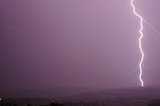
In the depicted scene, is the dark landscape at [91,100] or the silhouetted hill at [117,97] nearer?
the dark landscape at [91,100]

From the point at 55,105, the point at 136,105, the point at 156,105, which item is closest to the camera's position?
the point at 55,105

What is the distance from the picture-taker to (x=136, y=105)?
5741cm

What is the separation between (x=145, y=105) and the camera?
5662cm

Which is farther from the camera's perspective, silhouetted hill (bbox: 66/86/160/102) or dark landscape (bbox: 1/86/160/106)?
silhouetted hill (bbox: 66/86/160/102)

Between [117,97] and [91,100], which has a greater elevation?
[117,97]

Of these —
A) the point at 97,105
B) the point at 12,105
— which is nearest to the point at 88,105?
the point at 97,105

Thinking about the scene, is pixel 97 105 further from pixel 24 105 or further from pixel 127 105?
pixel 24 105

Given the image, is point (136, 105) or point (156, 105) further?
point (136, 105)

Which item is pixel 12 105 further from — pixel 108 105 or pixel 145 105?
pixel 145 105

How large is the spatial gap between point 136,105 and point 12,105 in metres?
15.0

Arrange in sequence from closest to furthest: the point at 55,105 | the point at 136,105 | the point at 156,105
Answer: the point at 55,105, the point at 156,105, the point at 136,105

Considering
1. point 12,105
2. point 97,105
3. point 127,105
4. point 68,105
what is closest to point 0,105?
point 12,105

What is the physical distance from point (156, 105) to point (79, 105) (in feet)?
29.7

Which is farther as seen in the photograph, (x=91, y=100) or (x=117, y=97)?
(x=117, y=97)
